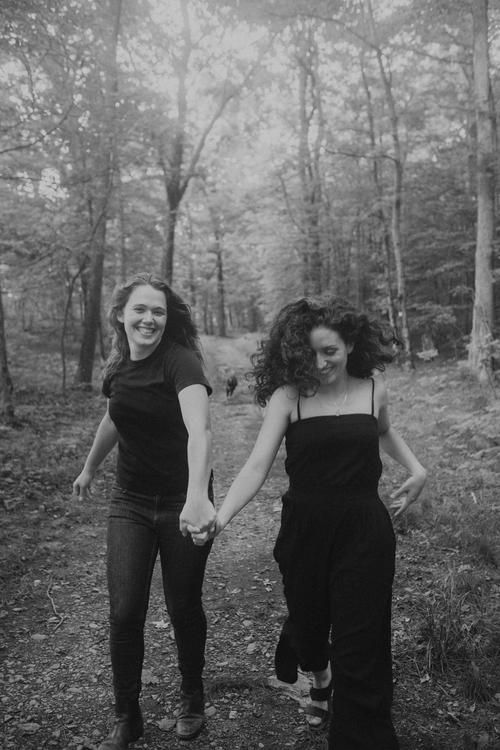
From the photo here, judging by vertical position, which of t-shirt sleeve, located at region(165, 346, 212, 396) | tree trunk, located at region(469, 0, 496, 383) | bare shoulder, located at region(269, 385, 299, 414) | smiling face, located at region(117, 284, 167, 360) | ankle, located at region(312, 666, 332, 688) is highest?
tree trunk, located at region(469, 0, 496, 383)

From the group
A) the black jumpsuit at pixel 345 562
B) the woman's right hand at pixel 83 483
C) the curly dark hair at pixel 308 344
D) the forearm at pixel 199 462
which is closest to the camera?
the black jumpsuit at pixel 345 562

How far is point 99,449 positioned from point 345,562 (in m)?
1.72

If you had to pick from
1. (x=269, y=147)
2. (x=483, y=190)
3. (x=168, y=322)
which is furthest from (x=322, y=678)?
(x=269, y=147)

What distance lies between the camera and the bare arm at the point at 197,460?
97.3 inches

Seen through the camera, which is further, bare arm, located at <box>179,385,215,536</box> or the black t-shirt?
the black t-shirt

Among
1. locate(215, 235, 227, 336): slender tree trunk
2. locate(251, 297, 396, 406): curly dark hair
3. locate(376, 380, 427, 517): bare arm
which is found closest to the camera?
locate(251, 297, 396, 406): curly dark hair

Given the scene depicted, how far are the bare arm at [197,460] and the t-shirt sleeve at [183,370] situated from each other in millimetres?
42

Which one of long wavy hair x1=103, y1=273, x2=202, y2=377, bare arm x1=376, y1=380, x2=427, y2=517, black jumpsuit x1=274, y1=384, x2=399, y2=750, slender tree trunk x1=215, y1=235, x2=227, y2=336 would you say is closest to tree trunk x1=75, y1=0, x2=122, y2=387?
long wavy hair x1=103, y1=273, x2=202, y2=377

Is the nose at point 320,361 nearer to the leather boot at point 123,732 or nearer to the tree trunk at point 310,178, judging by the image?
the leather boot at point 123,732

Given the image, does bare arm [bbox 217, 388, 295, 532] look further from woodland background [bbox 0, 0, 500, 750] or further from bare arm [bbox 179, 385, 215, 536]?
woodland background [bbox 0, 0, 500, 750]

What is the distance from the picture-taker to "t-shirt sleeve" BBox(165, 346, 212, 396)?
2.73 metres

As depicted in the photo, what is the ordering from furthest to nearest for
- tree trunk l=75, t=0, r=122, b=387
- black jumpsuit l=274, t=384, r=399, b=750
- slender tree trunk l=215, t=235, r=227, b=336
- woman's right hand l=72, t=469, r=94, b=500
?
1. slender tree trunk l=215, t=235, r=227, b=336
2. tree trunk l=75, t=0, r=122, b=387
3. woman's right hand l=72, t=469, r=94, b=500
4. black jumpsuit l=274, t=384, r=399, b=750

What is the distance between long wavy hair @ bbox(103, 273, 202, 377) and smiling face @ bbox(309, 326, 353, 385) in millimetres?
770

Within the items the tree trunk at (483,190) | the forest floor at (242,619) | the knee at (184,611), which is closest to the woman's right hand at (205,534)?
the knee at (184,611)
